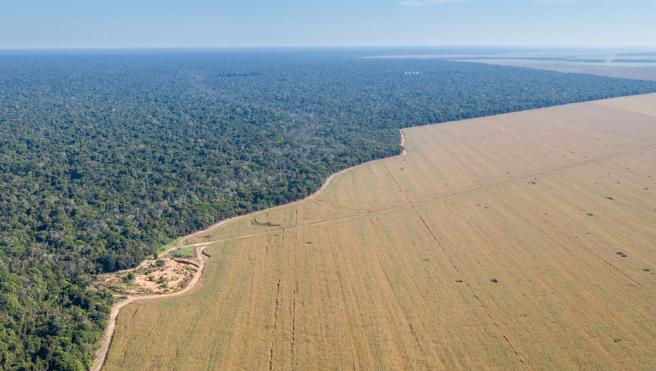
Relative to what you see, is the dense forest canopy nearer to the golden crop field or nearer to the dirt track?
the dirt track

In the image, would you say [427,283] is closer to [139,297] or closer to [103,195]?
[139,297]

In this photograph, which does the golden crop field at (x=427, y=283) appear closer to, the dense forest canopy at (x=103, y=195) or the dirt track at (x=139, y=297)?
the dirt track at (x=139, y=297)

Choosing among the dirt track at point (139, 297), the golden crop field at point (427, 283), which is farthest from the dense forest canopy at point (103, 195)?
the golden crop field at point (427, 283)

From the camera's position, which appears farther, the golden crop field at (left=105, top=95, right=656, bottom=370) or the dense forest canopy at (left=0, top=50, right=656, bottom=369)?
the dense forest canopy at (left=0, top=50, right=656, bottom=369)

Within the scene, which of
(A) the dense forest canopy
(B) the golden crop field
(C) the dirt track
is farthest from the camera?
(A) the dense forest canopy

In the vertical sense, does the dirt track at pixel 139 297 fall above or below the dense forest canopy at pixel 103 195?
below

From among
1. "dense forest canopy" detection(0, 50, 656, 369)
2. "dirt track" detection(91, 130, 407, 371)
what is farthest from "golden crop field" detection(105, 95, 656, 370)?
"dense forest canopy" detection(0, 50, 656, 369)

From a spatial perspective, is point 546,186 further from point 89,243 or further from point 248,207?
point 89,243

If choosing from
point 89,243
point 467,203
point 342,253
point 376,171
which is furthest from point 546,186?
point 89,243
